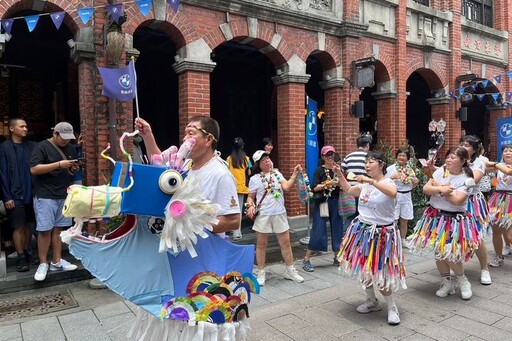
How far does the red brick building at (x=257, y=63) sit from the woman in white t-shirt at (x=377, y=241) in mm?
3693

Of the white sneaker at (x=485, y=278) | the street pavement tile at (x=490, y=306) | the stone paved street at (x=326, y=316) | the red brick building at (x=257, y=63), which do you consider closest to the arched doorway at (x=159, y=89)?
the red brick building at (x=257, y=63)

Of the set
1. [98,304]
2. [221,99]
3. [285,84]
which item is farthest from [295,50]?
[98,304]

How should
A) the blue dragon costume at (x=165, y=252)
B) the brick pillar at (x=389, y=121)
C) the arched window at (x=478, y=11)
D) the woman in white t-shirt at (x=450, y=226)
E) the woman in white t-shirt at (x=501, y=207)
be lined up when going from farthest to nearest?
1. the arched window at (x=478, y=11)
2. the brick pillar at (x=389, y=121)
3. the woman in white t-shirt at (x=501, y=207)
4. the woman in white t-shirt at (x=450, y=226)
5. the blue dragon costume at (x=165, y=252)

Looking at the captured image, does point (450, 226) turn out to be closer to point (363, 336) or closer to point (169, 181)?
point (363, 336)

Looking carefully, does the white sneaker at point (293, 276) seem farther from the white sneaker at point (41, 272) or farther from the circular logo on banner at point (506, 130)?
the circular logo on banner at point (506, 130)

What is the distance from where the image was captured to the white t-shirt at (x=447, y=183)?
5.05 metres

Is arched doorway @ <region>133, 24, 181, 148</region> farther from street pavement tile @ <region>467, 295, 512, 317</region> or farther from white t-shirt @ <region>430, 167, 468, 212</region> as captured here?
street pavement tile @ <region>467, 295, 512, 317</region>

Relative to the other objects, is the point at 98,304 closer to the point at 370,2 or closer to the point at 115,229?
the point at 115,229

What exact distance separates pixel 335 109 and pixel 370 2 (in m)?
2.84

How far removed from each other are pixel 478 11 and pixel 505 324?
1237 centimetres

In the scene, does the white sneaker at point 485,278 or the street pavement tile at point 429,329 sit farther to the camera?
the white sneaker at point 485,278

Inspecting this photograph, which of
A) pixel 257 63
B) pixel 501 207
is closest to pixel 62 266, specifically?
pixel 501 207

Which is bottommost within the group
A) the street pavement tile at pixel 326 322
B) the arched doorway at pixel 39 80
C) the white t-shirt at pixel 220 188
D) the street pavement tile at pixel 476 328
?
the street pavement tile at pixel 476 328

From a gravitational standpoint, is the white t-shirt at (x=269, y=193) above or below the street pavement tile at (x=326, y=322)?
above
